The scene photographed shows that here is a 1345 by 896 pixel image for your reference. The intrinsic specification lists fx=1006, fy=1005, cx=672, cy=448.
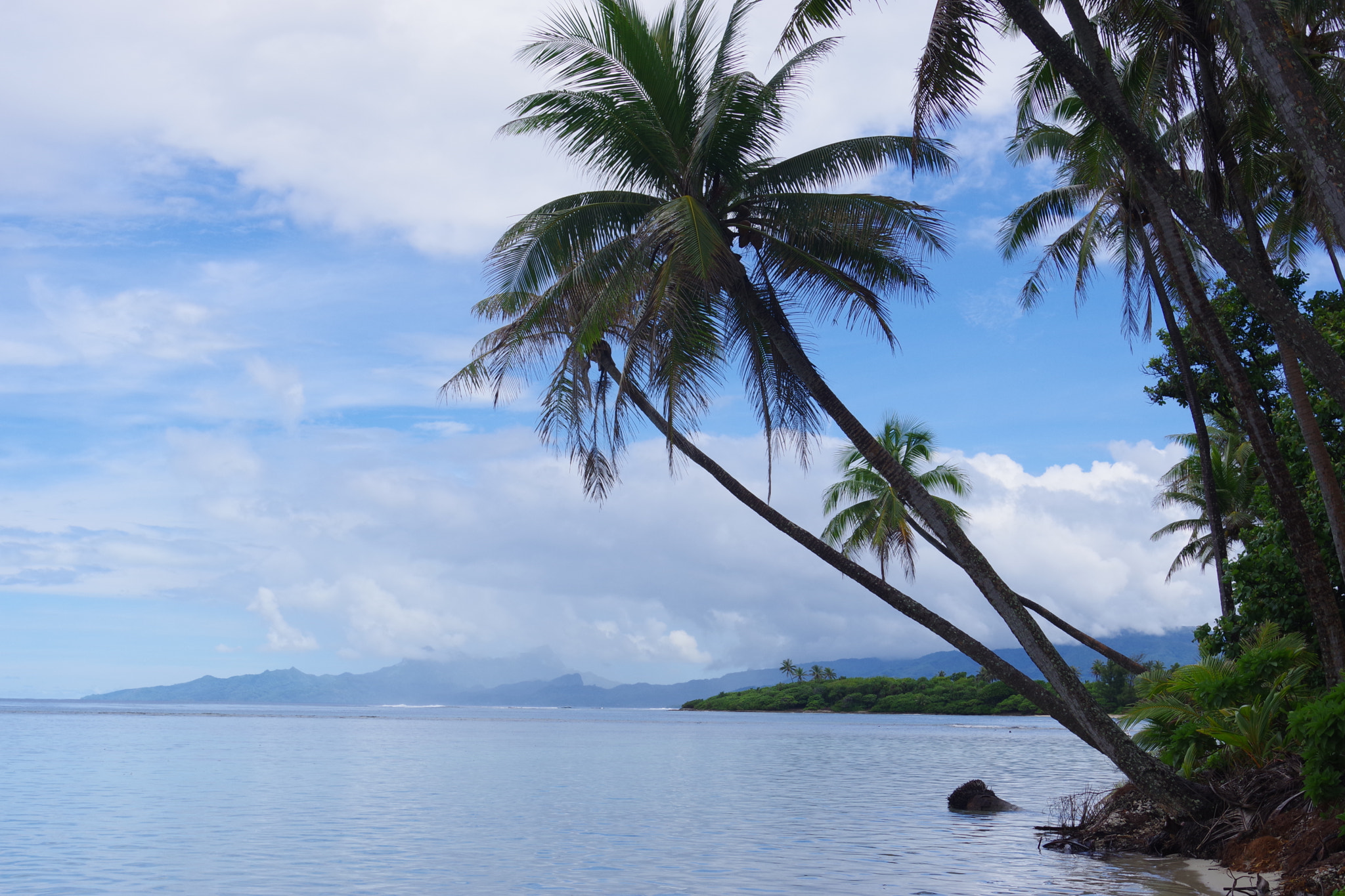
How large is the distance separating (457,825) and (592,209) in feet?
30.9

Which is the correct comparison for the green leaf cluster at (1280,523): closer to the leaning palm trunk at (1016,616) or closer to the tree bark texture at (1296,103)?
the leaning palm trunk at (1016,616)

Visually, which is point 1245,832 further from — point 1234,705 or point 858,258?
point 858,258

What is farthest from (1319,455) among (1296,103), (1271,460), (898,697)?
(898,697)

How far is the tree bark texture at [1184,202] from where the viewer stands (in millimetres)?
7254

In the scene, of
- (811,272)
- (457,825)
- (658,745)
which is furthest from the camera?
(658,745)

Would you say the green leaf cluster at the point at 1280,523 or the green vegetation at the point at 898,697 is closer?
the green leaf cluster at the point at 1280,523

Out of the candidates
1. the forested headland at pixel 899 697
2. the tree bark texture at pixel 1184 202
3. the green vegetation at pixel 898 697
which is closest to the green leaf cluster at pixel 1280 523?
the tree bark texture at pixel 1184 202

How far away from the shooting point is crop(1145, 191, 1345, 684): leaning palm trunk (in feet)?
36.5

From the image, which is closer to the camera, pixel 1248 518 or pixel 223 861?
pixel 223 861

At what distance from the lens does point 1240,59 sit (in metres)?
11.4

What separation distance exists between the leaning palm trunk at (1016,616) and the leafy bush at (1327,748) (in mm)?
2013

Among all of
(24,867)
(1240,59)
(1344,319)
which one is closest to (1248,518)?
(1344,319)

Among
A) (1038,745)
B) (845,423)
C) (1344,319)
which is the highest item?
(1344,319)

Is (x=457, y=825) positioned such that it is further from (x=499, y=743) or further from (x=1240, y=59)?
(x=499, y=743)
